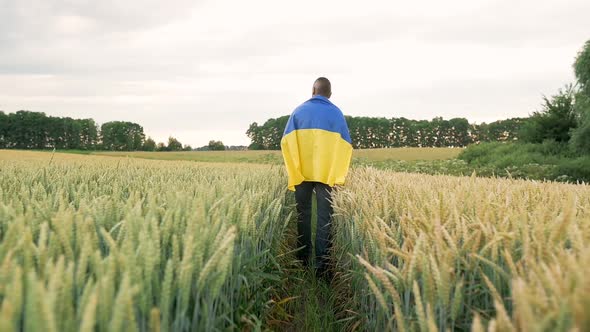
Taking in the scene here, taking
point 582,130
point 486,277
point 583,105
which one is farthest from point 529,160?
point 486,277

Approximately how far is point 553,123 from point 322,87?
2787 centimetres

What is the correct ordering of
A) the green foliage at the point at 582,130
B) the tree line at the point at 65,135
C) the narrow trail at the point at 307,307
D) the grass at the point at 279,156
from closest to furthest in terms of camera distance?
the narrow trail at the point at 307,307 < the green foliage at the point at 582,130 < the grass at the point at 279,156 < the tree line at the point at 65,135

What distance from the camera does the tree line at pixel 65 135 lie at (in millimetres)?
75938

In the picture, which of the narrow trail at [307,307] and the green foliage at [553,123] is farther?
the green foliage at [553,123]

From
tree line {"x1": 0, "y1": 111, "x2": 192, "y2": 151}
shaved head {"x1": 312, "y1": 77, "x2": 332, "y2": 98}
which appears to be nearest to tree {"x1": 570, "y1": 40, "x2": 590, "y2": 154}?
shaved head {"x1": 312, "y1": 77, "x2": 332, "y2": 98}

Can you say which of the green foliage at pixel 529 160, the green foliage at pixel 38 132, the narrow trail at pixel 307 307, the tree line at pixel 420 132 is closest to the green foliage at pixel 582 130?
the green foliage at pixel 529 160

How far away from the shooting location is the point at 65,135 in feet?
255

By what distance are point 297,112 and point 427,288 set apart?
13.1 feet

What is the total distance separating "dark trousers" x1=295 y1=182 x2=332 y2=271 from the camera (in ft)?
17.9

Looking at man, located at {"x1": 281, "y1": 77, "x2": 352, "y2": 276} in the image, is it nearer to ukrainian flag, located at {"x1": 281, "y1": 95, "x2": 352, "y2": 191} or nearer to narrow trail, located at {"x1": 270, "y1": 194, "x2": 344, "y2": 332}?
ukrainian flag, located at {"x1": 281, "y1": 95, "x2": 352, "y2": 191}

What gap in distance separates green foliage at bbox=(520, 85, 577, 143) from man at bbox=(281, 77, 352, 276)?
27167 millimetres

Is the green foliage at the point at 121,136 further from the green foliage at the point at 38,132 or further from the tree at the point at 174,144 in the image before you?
the tree at the point at 174,144

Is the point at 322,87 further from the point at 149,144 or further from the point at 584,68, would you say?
the point at 149,144

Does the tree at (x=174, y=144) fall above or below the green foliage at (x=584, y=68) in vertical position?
below
